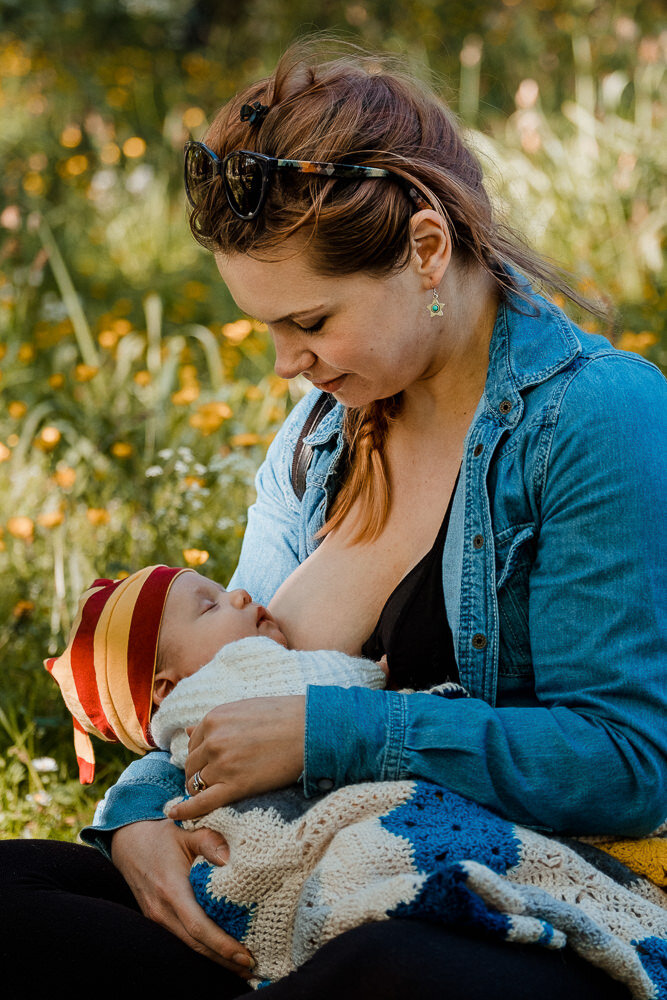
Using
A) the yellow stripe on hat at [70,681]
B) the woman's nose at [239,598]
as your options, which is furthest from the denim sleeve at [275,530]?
the yellow stripe on hat at [70,681]

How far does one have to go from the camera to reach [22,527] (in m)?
2.94

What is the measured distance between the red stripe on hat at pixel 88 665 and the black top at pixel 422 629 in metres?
0.54

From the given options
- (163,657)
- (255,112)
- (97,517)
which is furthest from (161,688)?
(97,517)

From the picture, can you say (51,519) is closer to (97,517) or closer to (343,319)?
(97,517)

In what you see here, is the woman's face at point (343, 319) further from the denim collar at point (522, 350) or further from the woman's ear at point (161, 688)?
the woman's ear at point (161, 688)

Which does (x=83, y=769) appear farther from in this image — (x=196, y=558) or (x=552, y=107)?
(x=552, y=107)

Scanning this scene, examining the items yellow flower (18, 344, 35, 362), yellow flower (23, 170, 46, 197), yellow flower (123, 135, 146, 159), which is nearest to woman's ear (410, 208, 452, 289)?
yellow flower (18, 344, 35, 362)

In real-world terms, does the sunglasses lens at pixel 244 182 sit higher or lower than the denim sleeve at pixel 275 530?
higher

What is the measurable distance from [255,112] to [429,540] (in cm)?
77

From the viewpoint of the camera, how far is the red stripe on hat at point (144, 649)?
193 cm

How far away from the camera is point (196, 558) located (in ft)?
8.30

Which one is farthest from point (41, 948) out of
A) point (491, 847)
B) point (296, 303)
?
point (296, 303)

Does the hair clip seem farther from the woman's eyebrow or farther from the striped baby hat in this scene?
the striped baby hat

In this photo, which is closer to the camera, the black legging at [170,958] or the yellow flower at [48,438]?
the black legging at [170,958]
